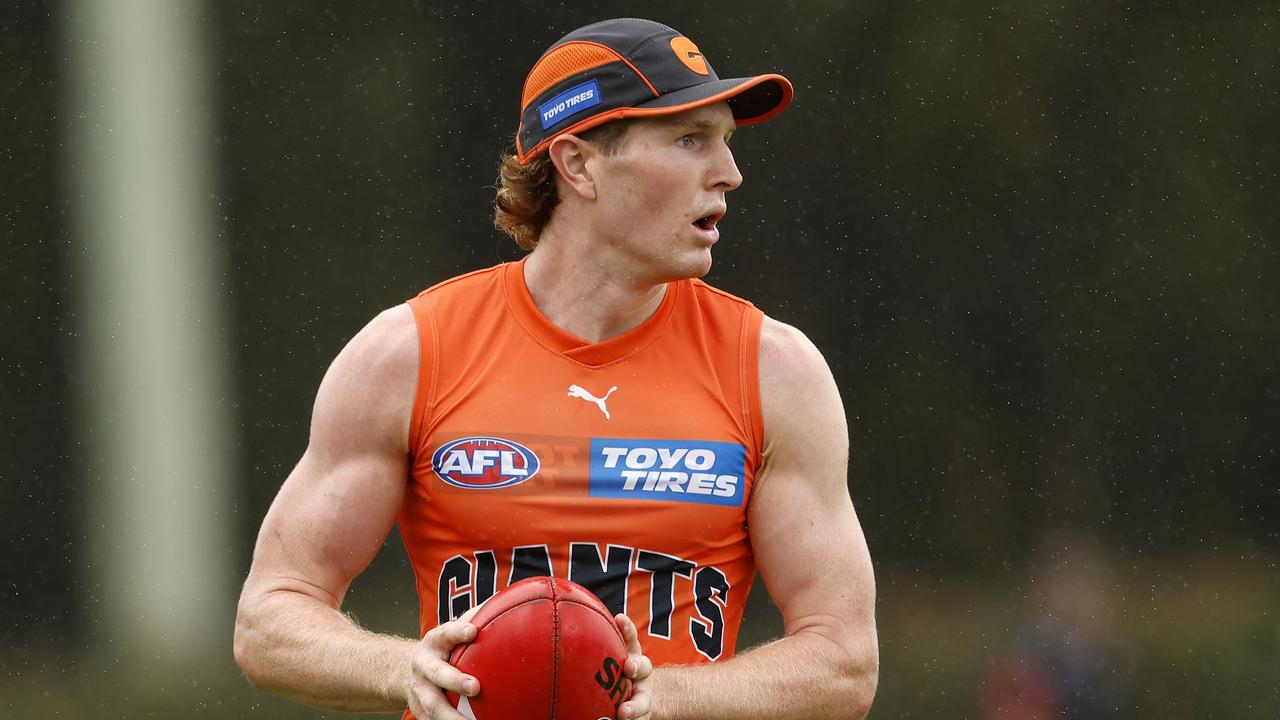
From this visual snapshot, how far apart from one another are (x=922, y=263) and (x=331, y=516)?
5952 mm

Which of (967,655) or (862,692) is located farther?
(967,655)

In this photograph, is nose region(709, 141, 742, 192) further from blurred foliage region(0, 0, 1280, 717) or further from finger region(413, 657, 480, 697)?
blurred foliage region(0, 0, 1280, 717)

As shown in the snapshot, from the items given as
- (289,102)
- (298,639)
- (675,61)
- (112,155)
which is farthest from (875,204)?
(298,639)

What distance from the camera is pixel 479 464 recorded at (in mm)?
3434

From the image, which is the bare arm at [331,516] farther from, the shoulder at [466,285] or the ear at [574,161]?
the ear at [574,161]

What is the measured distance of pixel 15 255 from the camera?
9086mm

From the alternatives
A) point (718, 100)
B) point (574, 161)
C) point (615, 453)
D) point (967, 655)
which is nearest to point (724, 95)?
point (718, 100)

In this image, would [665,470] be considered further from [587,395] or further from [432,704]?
[432,704]

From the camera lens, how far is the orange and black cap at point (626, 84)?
350cm

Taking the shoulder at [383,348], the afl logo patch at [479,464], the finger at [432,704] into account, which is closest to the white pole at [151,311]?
the shoulder at [383,348]

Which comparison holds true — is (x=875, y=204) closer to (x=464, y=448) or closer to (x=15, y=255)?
(x=15, y=255)

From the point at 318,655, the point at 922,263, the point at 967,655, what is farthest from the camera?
the point at 922,263

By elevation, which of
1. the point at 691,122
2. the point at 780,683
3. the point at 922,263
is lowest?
the point at 922,263

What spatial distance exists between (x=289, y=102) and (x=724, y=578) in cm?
648
